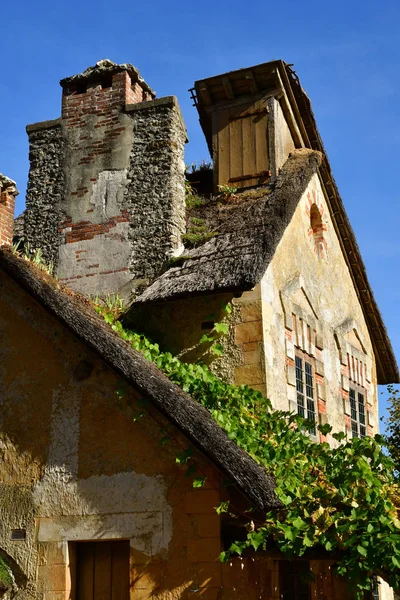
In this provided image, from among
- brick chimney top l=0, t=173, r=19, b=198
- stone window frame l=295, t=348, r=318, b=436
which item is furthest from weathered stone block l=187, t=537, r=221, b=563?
brick chimney top l=0, t=173, r=19, b=198

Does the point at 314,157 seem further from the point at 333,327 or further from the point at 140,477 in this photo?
the point at 140,477

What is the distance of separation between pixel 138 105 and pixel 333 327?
4866mm

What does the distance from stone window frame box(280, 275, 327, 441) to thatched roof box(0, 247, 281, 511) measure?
113 inches

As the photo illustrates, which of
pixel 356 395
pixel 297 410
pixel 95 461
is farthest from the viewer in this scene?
pixel 356 395

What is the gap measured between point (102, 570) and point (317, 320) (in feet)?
19.0

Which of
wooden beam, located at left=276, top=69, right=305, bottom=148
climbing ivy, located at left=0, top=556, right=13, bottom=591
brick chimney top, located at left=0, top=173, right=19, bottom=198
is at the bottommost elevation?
climbing ivy, located at left=0, top=556, right=13, bottom=591

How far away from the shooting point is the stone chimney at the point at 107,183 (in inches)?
455

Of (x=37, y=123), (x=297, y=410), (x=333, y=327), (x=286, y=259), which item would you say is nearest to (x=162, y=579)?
(x=297, y=410)

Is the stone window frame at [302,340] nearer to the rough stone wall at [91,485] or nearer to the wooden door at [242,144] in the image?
the wooden door at [242,144]

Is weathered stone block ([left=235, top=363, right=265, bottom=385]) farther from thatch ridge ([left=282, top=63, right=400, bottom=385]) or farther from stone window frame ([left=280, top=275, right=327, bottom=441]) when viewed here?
thatch ridge ([left=282, top=63, right=400, bottom=385])

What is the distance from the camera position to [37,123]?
1286 cm

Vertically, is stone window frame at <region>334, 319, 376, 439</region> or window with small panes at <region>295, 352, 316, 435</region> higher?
stone window frame at <region>334, 319, 376, 439</region>

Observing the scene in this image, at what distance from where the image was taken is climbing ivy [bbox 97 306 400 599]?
6.75m

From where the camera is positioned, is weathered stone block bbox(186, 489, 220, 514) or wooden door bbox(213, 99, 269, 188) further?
wooden door bbox(213, 99, 269, 188)
